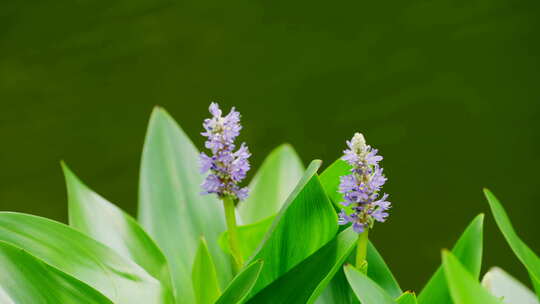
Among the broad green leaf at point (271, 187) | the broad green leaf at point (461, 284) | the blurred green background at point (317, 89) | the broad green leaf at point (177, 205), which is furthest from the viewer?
the blurred green background at point (317, 89)

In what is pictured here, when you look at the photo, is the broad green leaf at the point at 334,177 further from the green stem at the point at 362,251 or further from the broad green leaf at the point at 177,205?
the broad green leaf at the point at 177,205

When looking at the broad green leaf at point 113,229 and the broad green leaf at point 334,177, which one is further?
the broad green leaf at point 113,229

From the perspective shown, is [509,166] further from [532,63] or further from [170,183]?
[170,183]

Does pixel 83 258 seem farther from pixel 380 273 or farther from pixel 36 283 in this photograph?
pixel 380 273

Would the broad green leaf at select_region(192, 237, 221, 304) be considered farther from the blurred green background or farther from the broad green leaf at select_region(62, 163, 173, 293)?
the blurred green background

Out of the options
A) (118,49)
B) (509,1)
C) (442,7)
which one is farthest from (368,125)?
(118,49)

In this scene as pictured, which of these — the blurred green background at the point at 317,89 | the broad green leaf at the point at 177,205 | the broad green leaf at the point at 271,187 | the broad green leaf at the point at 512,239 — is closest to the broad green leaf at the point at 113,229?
the broad green leaf at the point at 177,205
